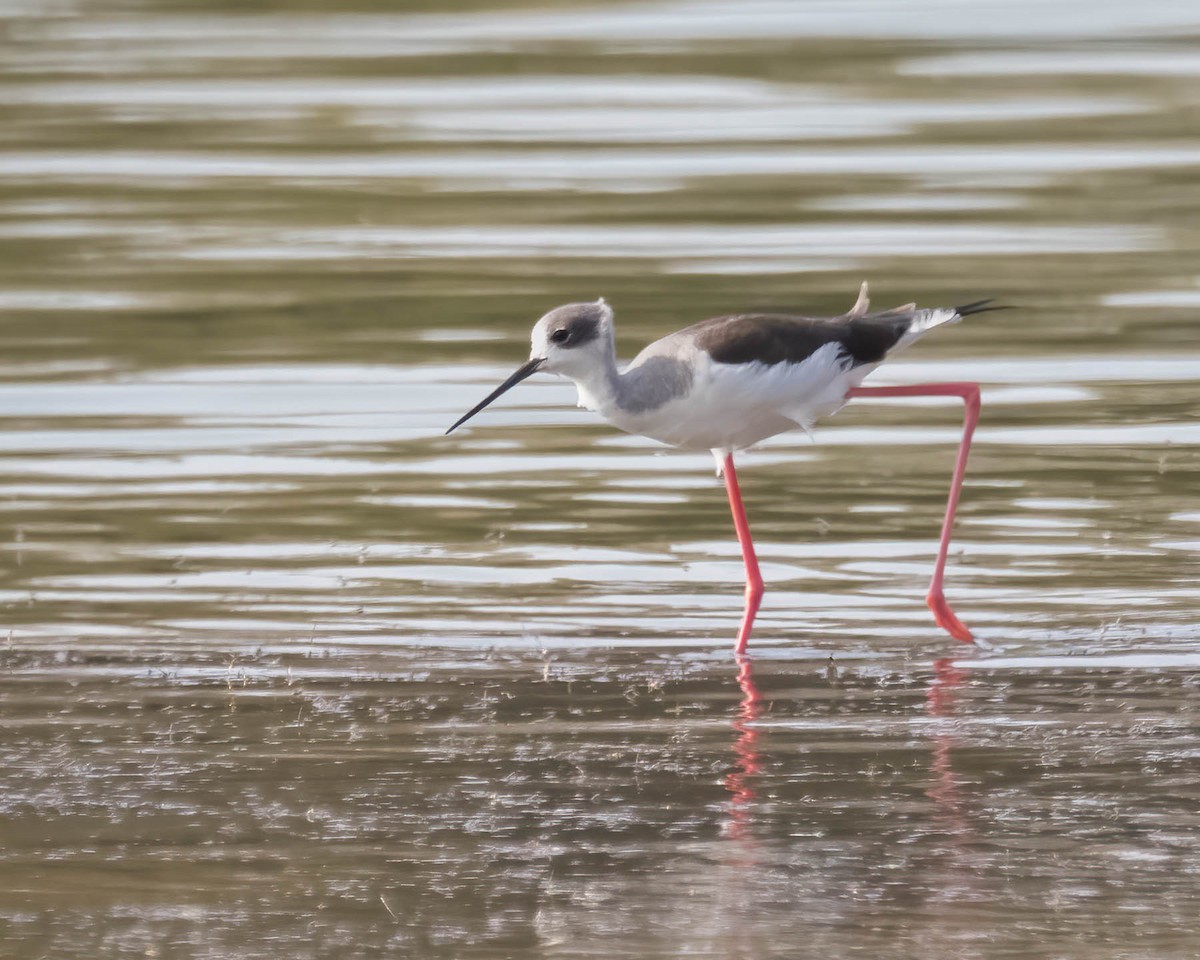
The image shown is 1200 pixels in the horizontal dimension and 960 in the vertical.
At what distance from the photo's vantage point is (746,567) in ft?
27.9

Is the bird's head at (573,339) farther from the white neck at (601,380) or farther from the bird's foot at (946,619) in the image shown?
the bird's foot at (946,619)

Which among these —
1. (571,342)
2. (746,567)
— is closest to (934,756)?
(746,567)

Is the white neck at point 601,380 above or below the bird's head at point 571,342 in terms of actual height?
below

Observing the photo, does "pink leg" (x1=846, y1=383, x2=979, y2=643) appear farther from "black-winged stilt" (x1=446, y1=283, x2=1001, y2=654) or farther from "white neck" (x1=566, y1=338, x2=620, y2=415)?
"white neck" (x1=566, y1=338, x2=620, y2=415)

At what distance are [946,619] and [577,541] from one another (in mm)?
1788

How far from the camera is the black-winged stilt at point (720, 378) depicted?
8.20 m

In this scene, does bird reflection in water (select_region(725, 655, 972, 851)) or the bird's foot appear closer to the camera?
bird reflection in water (select_region(725, 655, 972, 851))

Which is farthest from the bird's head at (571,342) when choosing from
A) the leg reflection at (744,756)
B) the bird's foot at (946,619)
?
the bird's foot at (946,619)

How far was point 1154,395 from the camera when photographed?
11.6 m

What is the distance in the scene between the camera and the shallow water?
18.9ft

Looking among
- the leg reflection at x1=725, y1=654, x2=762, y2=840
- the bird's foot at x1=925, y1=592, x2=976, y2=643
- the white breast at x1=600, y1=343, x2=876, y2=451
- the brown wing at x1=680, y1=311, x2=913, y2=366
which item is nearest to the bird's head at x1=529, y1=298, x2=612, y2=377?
the white breast at x1=600, y1=343, x2=876, y2=451

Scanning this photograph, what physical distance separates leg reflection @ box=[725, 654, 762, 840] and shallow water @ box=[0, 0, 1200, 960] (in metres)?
0.02

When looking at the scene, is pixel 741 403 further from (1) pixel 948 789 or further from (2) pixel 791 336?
(1) pixel 948 789

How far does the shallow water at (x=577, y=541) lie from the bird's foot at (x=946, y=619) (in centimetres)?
9
